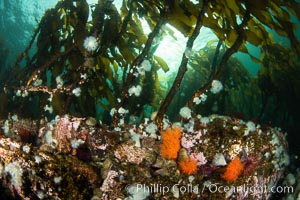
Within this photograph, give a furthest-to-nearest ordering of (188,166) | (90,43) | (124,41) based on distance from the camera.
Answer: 1. (124,41)
2. (90,43)
3. (188,166)

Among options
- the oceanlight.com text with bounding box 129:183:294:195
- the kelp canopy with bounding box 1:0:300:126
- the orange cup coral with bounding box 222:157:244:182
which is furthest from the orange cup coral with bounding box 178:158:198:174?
the kelp canopy with bounding box 1:0:300:126

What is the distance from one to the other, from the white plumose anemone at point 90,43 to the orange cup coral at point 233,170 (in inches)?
76.9

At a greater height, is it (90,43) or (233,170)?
(90,43)

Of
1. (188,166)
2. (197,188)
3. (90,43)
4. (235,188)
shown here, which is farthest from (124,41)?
(235,188)

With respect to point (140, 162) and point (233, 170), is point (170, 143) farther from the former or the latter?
point (233, 170)

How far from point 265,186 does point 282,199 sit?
84 centimetres

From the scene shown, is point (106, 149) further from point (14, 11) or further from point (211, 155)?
point (14, 11)

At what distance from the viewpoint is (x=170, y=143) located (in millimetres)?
2482

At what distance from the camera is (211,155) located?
250 centimetres

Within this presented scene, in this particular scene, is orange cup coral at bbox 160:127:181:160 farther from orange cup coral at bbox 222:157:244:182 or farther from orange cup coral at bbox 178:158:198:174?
orange cup coral at bbox 222:157:244:182

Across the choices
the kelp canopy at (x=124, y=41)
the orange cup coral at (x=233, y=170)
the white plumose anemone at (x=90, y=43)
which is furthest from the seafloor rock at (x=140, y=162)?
the white plumose anemone at (x=90, y=43)

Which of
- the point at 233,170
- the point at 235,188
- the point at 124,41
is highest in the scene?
the point at 124,41

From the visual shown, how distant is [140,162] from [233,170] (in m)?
0.85

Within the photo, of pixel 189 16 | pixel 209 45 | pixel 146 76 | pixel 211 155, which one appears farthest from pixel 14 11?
pixel 211 155
